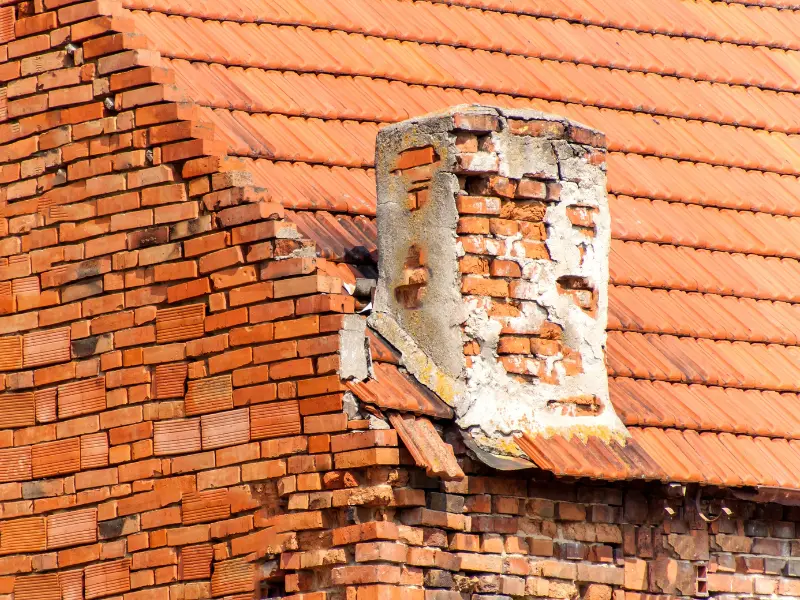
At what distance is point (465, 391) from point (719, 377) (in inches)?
72.9

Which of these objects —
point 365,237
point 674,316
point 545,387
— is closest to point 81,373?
point 365,237

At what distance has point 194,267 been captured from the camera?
910 cm

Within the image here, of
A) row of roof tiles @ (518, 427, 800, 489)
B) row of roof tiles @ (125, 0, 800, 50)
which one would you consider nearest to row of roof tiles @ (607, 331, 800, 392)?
row of roof tiles @ (518, 427, 800, 489)

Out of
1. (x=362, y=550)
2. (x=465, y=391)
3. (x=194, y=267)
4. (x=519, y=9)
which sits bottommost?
(x=362, y=550)

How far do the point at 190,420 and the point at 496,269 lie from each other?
60.8 inches

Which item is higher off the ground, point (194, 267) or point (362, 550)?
point (194, 267)

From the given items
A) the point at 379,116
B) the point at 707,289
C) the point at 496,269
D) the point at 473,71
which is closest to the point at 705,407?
the point at 707,289

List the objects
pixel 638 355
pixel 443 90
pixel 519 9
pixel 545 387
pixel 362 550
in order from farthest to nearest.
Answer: pixel 519 9
pixel 443 90
pixel 638 355
pixel 545 387
pixel 362 550

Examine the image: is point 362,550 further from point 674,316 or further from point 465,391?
point 674,316

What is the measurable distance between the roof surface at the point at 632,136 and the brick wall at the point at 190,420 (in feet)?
1.39

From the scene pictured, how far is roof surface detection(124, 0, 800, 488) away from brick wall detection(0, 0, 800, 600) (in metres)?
0.42

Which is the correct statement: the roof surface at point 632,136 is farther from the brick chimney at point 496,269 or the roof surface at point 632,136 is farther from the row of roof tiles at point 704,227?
the brick chimney at point 496,269

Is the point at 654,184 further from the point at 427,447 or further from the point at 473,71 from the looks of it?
the point at 427,447

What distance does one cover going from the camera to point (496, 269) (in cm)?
902
